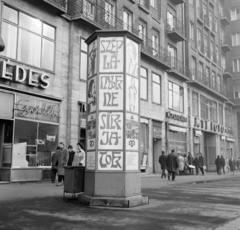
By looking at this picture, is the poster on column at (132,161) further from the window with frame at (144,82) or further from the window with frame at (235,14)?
the window with frame at (235,14)

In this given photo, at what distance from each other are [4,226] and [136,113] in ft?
15.6

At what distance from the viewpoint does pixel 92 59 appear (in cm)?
951

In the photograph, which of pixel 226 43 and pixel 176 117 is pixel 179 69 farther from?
pixel 226 43

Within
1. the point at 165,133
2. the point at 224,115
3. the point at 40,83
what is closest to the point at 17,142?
the point at 40,83

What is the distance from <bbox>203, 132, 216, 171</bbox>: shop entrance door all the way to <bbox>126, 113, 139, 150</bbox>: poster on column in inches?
1145

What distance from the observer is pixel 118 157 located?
8.58 metres

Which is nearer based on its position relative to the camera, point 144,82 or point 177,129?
point 144,82

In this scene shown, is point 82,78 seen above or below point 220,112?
below

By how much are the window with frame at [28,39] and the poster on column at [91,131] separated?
7767mm

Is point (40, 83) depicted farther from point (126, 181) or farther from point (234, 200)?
point (234, 200)

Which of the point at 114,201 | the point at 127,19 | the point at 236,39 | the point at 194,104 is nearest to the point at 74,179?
the point at 114,201

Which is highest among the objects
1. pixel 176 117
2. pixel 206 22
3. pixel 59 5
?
pixel 206 22

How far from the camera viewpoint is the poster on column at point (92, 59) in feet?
30.5

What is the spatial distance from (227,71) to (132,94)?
1497 inches
